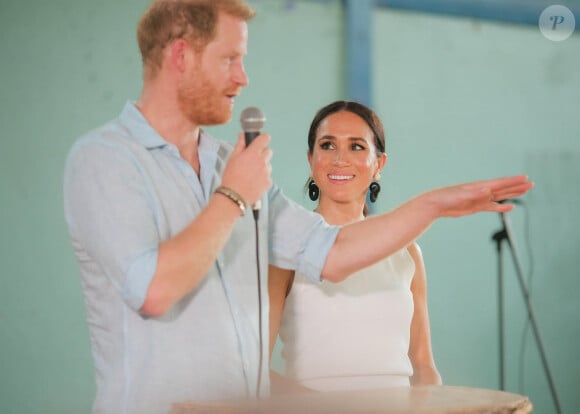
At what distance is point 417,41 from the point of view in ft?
13.5

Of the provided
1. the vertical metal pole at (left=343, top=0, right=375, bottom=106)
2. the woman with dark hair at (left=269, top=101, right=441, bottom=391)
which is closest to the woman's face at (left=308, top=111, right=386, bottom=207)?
the woman with dark hair at (left=269, top=101, right=441, bottom=391)

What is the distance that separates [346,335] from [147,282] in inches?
37.3

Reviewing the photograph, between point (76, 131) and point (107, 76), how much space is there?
0.28 m

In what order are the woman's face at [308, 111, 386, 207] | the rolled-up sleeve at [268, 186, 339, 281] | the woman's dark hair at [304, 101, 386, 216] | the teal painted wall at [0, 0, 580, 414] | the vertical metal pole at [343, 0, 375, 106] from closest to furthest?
the rolled-up sleeve at [268, 186, 339, 281], the woman's face at [308, 111, 386, 207], the woman's dark hair at [304, 101, 386, 216], the teal painted wall at [0, 0, 580, 414], the vertical metal pole at [343, 0, 375, 106]

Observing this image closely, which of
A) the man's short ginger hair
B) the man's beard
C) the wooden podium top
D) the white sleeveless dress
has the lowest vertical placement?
the white sleeveless dress

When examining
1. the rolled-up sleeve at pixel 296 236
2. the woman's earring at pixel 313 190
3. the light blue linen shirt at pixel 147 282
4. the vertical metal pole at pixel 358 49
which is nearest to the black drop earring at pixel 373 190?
the woman's earring at pixel 313 190

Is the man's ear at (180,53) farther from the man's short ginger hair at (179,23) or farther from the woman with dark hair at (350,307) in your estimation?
the woman with dark hair at (350,307)

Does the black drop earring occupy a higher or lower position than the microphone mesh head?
lower

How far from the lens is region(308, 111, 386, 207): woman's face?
7.89 feet

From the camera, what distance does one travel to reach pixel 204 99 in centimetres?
159

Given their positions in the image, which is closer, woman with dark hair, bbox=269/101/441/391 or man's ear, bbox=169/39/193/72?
man's ear, bbox=169/39/193/72

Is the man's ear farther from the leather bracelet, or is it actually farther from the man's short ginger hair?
the leather bracelet

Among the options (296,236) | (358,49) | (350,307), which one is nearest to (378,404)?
→ (296,236)

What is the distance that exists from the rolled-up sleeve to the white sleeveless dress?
1.54 feet
